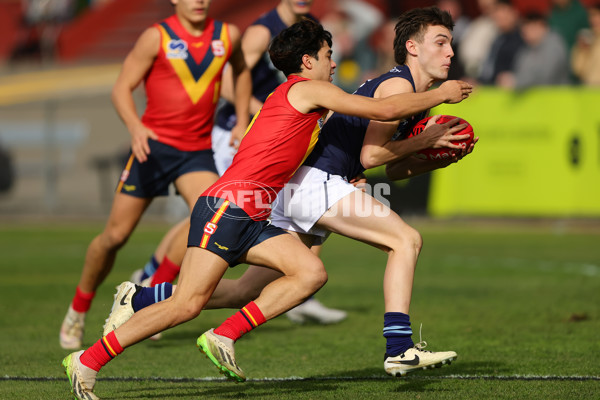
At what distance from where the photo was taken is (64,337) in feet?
24.1

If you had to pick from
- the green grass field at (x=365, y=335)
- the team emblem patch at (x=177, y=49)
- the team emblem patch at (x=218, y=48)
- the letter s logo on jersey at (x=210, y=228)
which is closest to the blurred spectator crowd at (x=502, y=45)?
the green grass field at (x=365, y=335)

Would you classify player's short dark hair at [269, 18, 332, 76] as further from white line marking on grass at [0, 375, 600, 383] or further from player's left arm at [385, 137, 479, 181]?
white line marking on grass at [0, 375, 600, 383]

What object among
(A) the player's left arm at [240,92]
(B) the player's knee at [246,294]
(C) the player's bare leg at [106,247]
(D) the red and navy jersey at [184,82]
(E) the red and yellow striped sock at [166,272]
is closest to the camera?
(B) the player's knee at [246,294]

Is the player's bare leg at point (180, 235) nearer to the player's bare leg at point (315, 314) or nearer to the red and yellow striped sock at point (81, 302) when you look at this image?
the red and yellow striped sock at point (81, 302)

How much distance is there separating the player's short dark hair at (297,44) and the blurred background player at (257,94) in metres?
2.20

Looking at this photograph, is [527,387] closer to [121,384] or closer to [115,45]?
[121,384]

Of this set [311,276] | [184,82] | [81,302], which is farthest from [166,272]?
[311,276]

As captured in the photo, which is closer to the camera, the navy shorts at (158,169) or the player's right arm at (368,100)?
the player's right arm at (368,100)

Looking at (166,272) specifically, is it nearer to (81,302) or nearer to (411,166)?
(81,302)

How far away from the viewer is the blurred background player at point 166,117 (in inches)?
289

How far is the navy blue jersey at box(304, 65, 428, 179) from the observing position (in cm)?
592

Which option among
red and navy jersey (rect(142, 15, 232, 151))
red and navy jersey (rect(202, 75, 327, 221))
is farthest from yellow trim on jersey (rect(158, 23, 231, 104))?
red and navy jersey (rect(202, 75, 327, 221))

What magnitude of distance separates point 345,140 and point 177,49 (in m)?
1.96

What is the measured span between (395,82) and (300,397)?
187 cm
